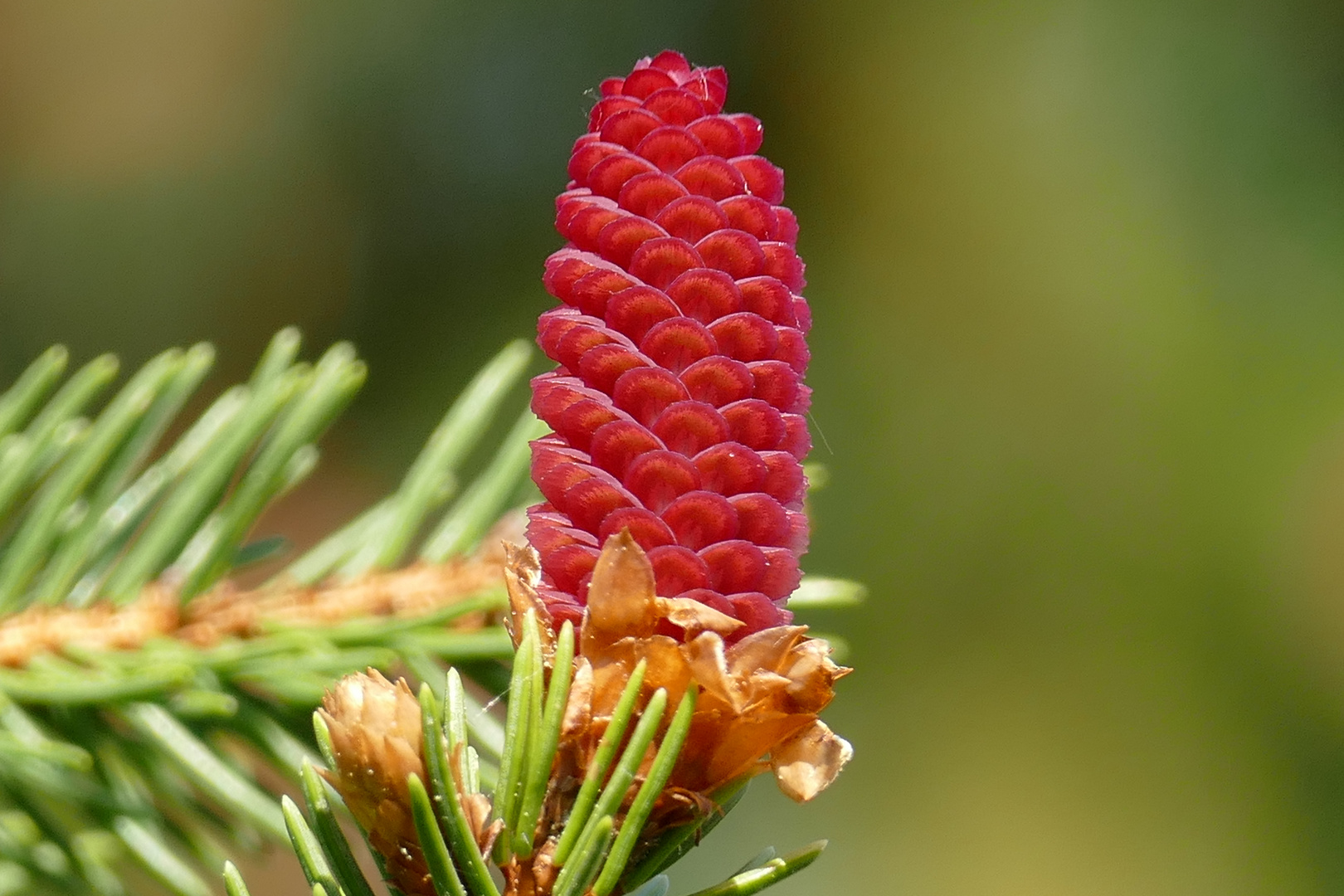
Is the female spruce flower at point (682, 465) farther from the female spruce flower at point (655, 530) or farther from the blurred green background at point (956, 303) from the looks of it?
the blurred green background at point (956, 303)

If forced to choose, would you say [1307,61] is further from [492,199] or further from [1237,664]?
[492,199]

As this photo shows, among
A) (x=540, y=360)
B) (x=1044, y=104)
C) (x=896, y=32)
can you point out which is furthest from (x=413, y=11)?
(x=1044, y=104)

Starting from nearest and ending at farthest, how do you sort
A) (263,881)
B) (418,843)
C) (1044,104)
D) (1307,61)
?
(418,843) < (263,881) < (1307,61) < (1044,104)

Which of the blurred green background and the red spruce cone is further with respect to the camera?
the blurred green background

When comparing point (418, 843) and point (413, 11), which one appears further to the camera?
point (413, 11)

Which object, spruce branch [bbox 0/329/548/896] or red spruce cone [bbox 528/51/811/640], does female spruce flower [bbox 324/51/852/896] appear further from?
spruce branch [bbox 0/329/548/896]

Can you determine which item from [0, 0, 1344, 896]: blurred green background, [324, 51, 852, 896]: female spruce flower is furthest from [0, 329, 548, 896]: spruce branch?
[0, 0, 1344, 896]: blurred green background
